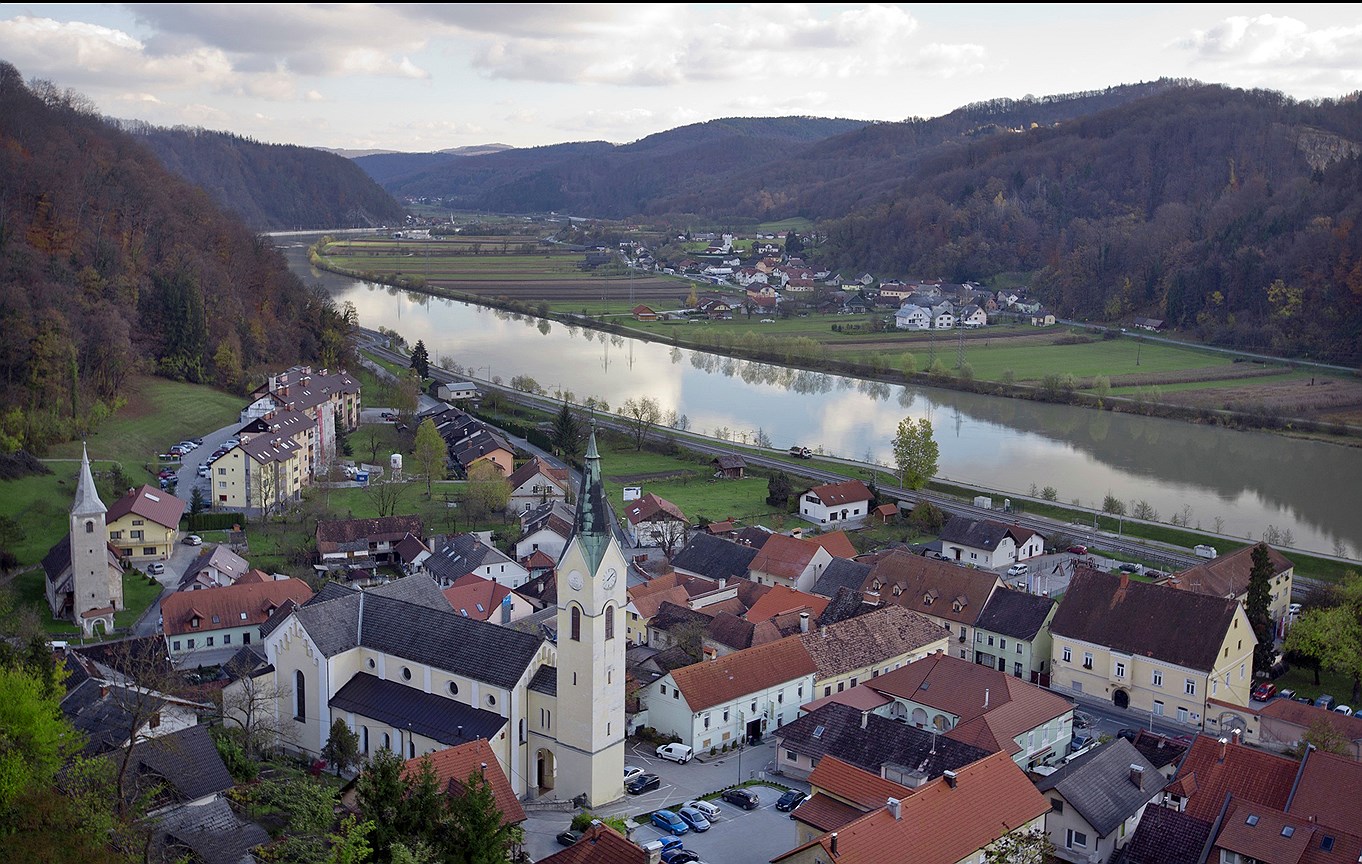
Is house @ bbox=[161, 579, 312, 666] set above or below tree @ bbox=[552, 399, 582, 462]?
below

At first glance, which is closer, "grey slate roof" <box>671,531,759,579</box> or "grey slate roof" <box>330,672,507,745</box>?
"grey slate roof" <box>330,672,507,745</box>

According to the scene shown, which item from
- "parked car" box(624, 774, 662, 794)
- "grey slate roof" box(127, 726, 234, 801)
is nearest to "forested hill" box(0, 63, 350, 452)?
"grey slate roof" box(127, 726, 234, 801)

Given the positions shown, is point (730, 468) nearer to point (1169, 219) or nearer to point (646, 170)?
point (1169, 219)

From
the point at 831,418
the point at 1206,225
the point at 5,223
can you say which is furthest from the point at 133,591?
the point at 1206,225

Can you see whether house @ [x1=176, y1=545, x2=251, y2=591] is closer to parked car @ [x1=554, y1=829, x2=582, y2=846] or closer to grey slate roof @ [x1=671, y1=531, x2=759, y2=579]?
grey slate roof @ [x1=671, y1=531, x2=759, y2=579]

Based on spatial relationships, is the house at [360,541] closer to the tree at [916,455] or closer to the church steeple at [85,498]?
the church steeple at [85,498]

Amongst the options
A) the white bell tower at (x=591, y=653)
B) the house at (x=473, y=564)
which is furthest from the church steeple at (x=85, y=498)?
the white bell tower at (x=591, y=653)

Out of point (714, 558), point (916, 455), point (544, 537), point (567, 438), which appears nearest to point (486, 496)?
point (544, 537)

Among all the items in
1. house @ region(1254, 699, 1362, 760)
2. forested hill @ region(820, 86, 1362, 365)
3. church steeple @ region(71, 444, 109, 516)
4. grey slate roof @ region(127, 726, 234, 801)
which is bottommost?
house @ region(1254, 699, 1362, 760)

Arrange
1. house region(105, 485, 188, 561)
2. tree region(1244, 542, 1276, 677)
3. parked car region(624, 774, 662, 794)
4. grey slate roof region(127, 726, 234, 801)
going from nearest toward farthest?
grey slate roof region(127, 726, 234, 801) → parked car region(624, 774, 662, 794) → tree region(1244, 542, 1276, 677) → house region(105, 485, 188, 561)
